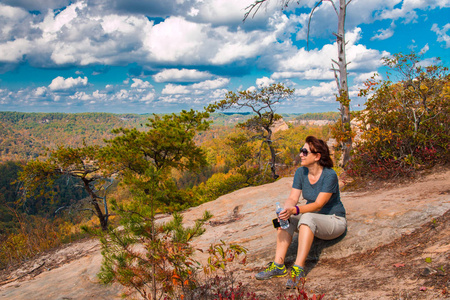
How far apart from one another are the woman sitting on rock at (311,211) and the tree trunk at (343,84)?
207 inches

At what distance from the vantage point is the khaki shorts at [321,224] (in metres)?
3.40

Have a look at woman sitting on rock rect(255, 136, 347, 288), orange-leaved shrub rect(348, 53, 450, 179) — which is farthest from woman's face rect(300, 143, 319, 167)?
orange-leaved shrub rect(348, 53, 450, 179)

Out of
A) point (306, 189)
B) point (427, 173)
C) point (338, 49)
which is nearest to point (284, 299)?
point (306, 189)

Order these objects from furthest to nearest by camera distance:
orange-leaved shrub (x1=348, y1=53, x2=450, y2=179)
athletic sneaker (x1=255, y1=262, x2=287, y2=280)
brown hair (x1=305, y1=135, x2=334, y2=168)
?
orange-leaved shrub (x1=348, y1=53, x2=450, y2=179) < brown hair (x1=305, y1=135, x2=334, y2=168) < athletic sneaker (x1=255, y1=262, x2=287, y2=280)

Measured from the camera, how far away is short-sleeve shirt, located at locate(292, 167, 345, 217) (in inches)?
142

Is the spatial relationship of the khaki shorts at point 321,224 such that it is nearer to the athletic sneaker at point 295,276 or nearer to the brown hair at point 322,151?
the athletic sneaker at point 295,276

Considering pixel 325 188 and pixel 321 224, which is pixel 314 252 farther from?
pixel 325 188

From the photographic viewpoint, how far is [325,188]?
3.57m

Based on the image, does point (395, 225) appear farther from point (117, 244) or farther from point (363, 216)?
point (117, 244)

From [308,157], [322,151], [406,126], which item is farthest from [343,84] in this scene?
[308,157]

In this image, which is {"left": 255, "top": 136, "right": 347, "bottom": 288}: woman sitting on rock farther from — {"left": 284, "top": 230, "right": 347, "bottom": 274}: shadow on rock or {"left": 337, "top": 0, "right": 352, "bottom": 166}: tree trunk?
{"left": 337, "top": 0, "right": 352, "bottom": 166}: tree trunk

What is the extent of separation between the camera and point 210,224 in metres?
7.64

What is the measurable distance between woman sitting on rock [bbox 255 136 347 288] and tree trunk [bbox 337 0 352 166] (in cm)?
526

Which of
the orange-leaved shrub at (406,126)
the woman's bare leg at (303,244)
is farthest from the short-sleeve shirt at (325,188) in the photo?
the orange-leaved shrub at (406,126)
